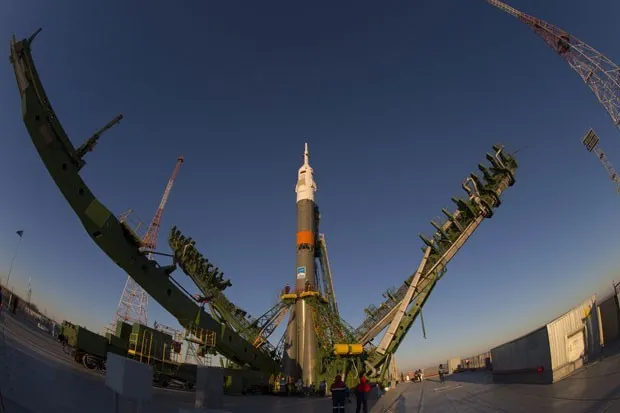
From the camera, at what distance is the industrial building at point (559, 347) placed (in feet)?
57.3

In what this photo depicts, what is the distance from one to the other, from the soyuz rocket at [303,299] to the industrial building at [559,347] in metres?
17.1

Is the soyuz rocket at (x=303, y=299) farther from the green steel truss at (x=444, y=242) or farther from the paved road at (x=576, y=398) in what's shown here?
the paved road at (x=576, y=398)

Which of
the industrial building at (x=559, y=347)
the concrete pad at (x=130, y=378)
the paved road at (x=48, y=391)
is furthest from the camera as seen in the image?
the industrial building at (x=559, y=347)

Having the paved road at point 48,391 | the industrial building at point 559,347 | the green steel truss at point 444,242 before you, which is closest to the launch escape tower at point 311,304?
the green steel truss at point 444,242

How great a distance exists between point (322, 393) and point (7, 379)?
2434 centimetres

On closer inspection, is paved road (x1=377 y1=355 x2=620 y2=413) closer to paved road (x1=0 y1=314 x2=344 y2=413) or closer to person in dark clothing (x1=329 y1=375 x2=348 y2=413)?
person in dark clothing (x1=329 y1=375 x2=348 y2=413)

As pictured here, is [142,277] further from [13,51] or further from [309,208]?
[309,208]

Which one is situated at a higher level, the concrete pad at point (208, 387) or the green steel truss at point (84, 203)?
the green steel truss at point (84, 203)

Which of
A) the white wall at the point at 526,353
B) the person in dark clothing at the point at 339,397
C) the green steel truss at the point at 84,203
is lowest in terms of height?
the person in dark clothing at the point at 339,397

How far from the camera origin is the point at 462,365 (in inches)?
2282

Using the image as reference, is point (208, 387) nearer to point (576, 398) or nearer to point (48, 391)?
point (48, 391)

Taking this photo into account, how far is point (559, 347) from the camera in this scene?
1772 cm

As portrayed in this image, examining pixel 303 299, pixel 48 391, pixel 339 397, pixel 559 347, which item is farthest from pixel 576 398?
pixel 303 299

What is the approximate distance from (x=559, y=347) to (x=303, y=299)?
21.5 metres
